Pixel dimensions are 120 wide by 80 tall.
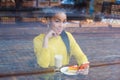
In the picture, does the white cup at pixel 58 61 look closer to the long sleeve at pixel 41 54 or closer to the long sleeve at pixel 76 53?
the long sleeve at pixel 41 54

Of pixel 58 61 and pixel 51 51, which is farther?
pixel 51 51

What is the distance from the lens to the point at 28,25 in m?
3.96

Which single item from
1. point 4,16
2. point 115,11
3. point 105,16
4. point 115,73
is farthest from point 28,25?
point 115,73

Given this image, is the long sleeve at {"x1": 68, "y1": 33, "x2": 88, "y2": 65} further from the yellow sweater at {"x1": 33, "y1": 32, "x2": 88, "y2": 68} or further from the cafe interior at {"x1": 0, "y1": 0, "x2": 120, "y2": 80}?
the cafe interior at {"x1": 0, "y1": 0, "x2": 120, "y2": 80}

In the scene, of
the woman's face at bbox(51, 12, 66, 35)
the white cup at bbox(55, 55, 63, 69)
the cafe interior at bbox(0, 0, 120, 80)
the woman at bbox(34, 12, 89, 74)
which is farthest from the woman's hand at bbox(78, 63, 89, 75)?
the cafe interior at bbox(0, 0, 120, 80)

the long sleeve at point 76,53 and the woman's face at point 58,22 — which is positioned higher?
the woman's face at point 58,22

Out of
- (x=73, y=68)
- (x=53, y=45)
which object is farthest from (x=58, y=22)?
(x=73, y=68)

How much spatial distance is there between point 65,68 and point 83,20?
2902 millimetres

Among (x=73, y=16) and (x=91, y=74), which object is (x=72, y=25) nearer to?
(x=73, y=16)

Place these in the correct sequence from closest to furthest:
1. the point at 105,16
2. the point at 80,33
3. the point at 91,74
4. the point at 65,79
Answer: the point at 65,79, the point at 91,74, the point at 80,33, the point at 105,16

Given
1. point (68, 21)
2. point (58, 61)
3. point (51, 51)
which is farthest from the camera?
point (68, 21)

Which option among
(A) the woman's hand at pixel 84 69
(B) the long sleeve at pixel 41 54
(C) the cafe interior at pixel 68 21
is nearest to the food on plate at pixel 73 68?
(A) the woman's hand at pixel 84 69

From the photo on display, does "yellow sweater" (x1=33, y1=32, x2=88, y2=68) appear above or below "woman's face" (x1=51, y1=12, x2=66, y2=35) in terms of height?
below

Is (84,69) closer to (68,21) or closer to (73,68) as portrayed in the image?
(73,68)
